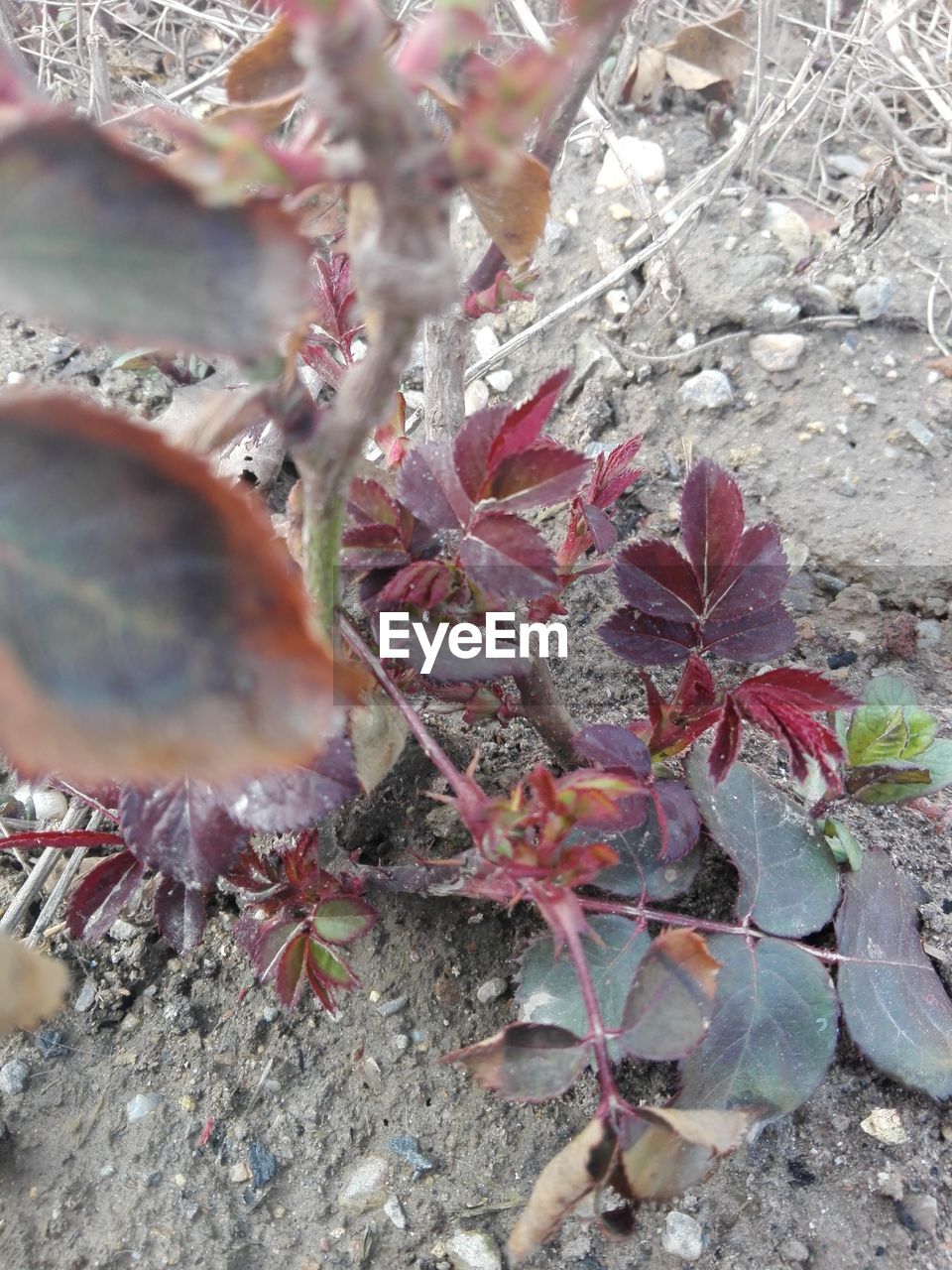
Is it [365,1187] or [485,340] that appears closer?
[365,1187]

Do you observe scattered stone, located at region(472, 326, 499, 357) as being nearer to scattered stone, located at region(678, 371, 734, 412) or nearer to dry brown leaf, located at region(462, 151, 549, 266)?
scattered stone, located at region(678, 371, 734, 412)

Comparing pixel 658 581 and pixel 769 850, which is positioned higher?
pixel 658 581

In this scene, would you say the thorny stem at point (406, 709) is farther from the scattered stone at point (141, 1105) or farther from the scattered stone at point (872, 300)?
the scattered stone at point (872, 300)

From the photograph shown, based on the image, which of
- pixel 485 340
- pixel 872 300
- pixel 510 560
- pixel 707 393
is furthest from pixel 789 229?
pixel 510 560

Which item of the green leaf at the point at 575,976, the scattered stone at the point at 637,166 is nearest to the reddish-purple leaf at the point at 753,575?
the green leaf at the point at 575,976

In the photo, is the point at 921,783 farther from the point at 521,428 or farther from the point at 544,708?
the point at 521,428

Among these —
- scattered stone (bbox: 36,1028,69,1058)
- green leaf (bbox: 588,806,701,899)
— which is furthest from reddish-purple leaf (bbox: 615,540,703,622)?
scattered stone (bbox: 36,1028,69,1058)

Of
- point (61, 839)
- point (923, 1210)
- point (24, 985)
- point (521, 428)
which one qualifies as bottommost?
point (923, 1210)
